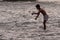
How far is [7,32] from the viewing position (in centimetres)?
953

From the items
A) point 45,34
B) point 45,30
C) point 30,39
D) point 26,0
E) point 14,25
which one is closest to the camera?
point 30,39

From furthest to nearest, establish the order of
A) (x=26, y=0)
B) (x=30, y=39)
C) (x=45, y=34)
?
1. (x=26, y=0)
2. (x=45, y=34)
3. (x=30, y=39)

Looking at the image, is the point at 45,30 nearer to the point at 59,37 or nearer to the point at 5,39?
the point at 59,37

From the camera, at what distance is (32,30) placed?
9875 millimetres

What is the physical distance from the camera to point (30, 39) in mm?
8445

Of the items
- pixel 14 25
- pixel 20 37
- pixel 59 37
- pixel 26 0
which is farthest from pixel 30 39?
pixel 26 0

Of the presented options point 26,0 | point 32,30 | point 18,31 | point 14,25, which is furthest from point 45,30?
point 26,0

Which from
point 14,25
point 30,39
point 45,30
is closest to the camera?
point 30,39

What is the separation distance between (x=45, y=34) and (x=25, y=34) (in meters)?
0.85

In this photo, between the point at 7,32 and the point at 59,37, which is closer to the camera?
the point at 59,37

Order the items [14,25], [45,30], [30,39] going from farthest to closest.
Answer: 1. [14,25]
2. [45,30]
3. [30,39]

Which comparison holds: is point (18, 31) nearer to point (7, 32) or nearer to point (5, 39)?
point (7, 32)

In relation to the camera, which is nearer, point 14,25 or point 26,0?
point 14,25

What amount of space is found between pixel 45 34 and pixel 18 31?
1306mm
